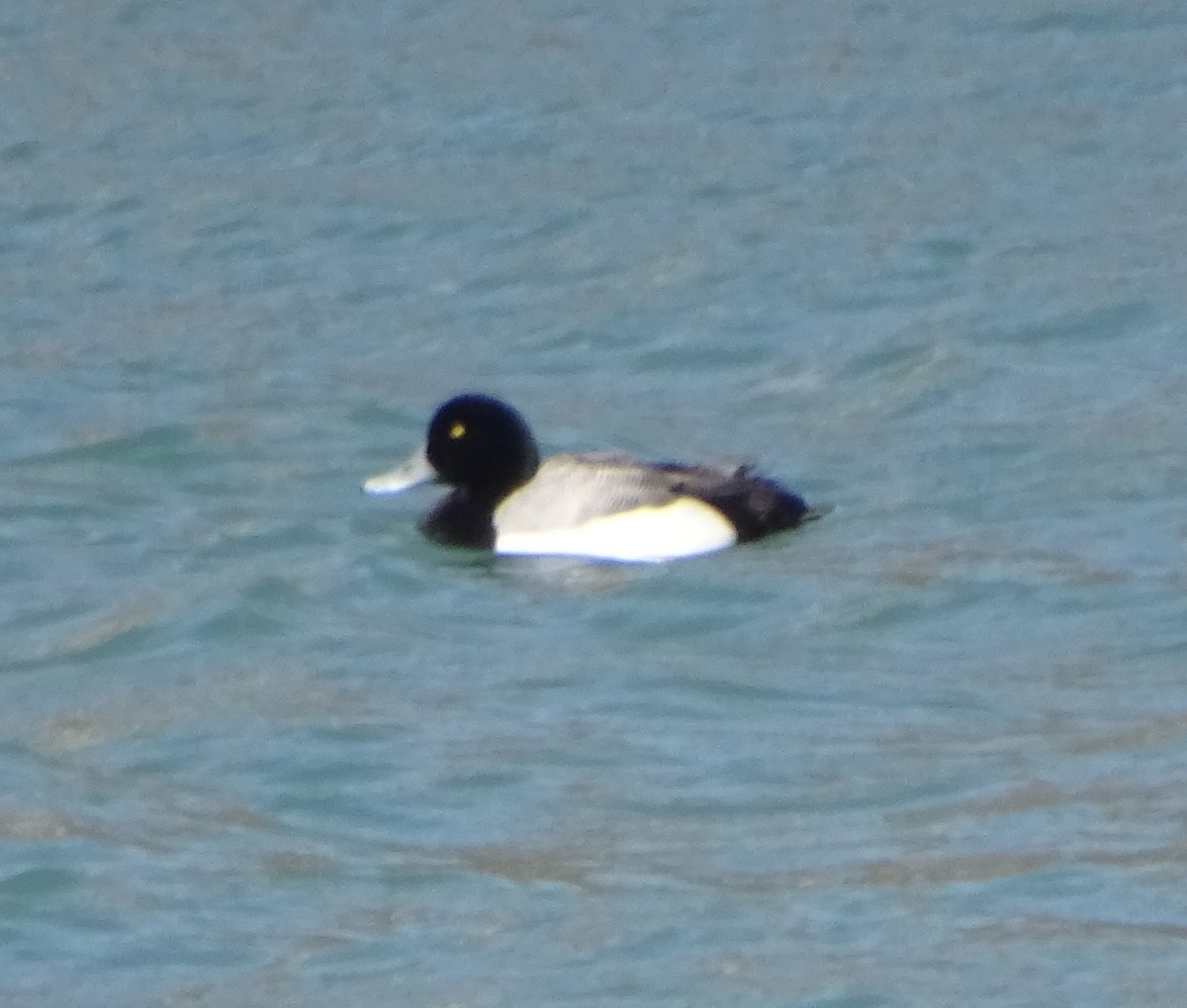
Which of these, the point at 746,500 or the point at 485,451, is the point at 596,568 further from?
the point at 485,451

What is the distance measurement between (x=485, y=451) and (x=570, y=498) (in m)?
0.45

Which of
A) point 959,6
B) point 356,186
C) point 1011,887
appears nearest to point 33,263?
point 356,186

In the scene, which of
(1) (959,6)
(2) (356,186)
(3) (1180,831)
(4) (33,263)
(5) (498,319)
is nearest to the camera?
(3) (1180,831)

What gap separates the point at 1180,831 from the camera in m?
6.79

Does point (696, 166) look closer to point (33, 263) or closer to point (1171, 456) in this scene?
point (33, 263)

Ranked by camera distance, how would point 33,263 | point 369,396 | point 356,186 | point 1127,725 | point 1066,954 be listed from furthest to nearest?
1. point 356,186
2. point 33,263
3. point 369,396
4. point 1127,725
5. point 1066,954

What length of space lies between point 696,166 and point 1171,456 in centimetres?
489

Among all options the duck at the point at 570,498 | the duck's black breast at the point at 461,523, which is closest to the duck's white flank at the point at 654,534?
the duck at the point at 570,498

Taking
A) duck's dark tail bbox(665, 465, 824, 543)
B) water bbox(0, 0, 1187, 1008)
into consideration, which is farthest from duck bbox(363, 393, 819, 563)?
water bbox(0, 0, 1187, 1008)

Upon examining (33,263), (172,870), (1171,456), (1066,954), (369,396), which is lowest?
(1066,954)

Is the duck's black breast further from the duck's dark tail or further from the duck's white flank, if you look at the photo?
the duck's dark tail

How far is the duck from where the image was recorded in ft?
30.6

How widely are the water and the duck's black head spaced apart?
362 mm

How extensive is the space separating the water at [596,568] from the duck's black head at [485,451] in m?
0.36
